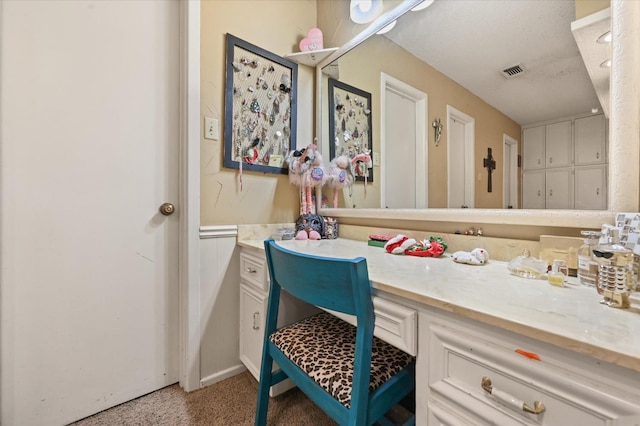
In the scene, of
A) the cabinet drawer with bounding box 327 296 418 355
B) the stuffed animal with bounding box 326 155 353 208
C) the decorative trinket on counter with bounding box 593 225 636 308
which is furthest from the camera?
the stuffed animal with bounding box 326 155 353 208

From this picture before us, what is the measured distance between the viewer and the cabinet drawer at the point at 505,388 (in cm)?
41

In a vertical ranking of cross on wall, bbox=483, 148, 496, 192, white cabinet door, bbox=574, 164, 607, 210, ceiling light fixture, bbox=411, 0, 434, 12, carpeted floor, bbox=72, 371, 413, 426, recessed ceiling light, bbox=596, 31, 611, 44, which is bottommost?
carpeted floor, bbox=72, 371, 413, 426

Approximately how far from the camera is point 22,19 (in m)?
1.01

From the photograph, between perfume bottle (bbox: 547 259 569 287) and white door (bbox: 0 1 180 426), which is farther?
white door (bbox: 0 1 180 426)

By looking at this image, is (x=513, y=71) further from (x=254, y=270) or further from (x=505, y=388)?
(x=254, y=270)

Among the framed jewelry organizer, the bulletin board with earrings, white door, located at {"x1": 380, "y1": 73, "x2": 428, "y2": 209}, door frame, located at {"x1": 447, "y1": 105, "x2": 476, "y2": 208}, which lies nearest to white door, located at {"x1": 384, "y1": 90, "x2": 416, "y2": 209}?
white door, located at {"x1": 380, "y1": 73, "x2": 428, "y2": 209}

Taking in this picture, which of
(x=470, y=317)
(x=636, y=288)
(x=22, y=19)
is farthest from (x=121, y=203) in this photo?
(x=636, y=288)

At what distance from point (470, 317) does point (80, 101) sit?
1.57 m

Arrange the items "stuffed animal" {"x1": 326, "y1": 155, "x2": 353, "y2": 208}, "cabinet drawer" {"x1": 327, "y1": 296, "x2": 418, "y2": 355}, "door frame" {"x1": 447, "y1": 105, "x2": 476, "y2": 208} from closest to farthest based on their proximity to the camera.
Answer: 1. "cabinet drawer" {"x1": 327, "y1": 296, "x2": 418, "y2": 355}
2. "door frame" {"x1": 447, "y1": 105, "x2": 476, "y2": 208}
3. "stuffed animal" {"x1": 326, "y1": 155, "x2": 353, "y2": 208}

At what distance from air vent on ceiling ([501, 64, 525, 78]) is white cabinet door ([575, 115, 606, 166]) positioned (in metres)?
0.27

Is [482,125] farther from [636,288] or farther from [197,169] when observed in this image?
[197,169]

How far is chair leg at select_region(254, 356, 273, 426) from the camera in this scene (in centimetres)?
99

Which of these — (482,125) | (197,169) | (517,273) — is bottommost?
(517,273)

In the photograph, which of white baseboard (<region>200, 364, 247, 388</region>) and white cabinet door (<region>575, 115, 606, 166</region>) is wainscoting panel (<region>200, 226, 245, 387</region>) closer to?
white baseboard (<region>200, 364, 247, 388</region>)
